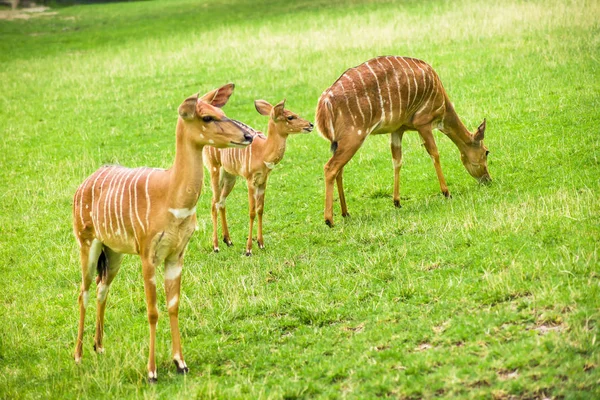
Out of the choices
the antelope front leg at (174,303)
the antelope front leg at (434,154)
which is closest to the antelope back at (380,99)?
the antelope front leg at (434,154)

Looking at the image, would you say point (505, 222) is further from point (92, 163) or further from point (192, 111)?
point (92, 163)

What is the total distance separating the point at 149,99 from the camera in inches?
692

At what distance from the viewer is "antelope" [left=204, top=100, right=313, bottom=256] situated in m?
8.79

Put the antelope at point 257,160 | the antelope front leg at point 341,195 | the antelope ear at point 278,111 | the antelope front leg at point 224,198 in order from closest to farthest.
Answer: the antelope ear at point 278,111 → the antelope at point 257,160 → the antelope front leg at point 224,198 → the antelope front leg at point 341,195

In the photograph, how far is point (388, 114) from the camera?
9422 mm

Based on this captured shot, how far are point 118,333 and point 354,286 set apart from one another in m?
2.25

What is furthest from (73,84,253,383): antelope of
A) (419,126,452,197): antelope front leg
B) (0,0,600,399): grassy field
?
(419,126,452,197): antelope front leg


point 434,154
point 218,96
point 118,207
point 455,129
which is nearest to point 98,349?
point 118,207

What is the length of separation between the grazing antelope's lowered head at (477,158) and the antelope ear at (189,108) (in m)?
4.93

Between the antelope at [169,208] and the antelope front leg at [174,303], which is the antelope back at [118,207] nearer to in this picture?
the antelope at [169,208]

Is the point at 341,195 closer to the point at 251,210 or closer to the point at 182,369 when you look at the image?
the point at 251,210

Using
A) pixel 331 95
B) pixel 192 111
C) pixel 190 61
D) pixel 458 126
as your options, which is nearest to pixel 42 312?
pixel 192 111

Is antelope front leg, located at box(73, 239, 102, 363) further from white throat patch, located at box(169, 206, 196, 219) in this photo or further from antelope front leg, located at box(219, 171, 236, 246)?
antelope front leg, located at box(219, 171, 236, 246)

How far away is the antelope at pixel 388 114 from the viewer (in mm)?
9188
